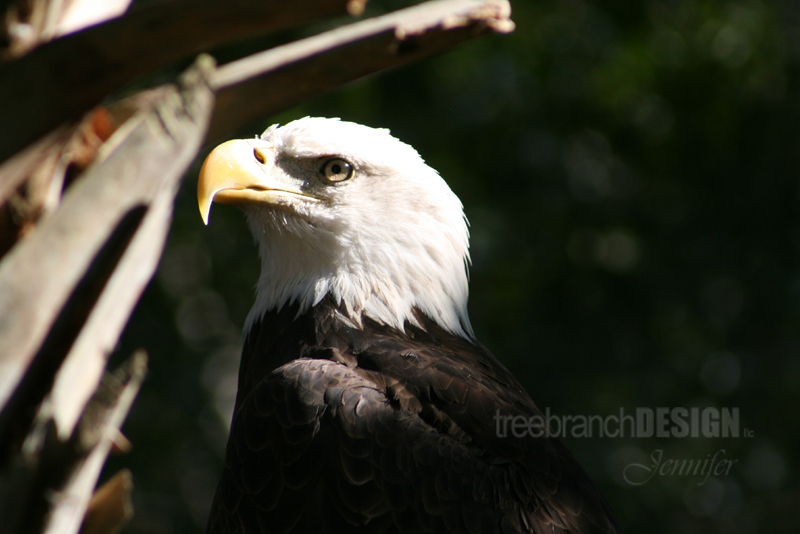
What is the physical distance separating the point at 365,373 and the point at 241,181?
2.65 ft

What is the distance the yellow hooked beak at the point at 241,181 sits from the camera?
2.56 meters

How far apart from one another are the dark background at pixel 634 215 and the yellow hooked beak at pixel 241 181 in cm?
270

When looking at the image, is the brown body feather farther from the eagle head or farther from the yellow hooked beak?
the yellow hooked beak

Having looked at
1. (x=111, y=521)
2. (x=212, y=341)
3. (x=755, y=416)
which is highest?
(x=111, y=521)

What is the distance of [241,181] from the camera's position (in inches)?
104

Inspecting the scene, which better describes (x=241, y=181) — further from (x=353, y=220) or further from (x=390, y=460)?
(x=390, y=460)

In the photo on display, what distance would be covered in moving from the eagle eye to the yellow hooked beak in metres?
0.11

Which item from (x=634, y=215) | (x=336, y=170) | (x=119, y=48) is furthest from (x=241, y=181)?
(x=634, y=215)

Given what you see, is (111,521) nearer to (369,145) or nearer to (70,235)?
(70,235)

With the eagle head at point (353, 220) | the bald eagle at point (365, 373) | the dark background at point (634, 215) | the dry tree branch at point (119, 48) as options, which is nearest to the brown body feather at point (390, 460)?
the bald eagle at point (365, 373)

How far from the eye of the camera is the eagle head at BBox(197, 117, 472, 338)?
2.76 m

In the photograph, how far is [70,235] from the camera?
169cm

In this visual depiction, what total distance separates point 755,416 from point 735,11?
121 inches

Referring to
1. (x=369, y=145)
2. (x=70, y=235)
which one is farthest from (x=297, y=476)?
(x=369, y=145)
